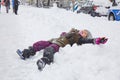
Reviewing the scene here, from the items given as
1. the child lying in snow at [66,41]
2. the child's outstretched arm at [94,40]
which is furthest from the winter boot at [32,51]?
the child's outstretched arm at [94,40]

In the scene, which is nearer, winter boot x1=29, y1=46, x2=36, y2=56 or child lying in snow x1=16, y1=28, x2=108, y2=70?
child lying in snow x1=16, y1=28, x2=108, y2=70

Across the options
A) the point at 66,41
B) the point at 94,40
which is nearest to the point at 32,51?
the point at 66,41

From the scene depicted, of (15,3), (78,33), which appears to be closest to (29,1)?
(15,3)

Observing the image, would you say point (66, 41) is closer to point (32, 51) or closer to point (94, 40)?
point (94, 40)

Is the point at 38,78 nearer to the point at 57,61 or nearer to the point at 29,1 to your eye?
the point at 57,61

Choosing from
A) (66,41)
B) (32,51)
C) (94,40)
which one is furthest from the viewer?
(32,51)

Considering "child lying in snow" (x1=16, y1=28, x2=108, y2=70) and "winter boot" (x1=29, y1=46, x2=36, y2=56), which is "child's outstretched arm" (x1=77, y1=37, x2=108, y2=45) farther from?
"winter boot" (x1=29, y1=46, x2=36, y2=56)

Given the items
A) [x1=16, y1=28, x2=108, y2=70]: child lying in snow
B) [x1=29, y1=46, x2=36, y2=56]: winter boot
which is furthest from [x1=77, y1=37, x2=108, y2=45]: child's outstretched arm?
[x1=29, y1=46, x2=36, y2=56]: winter boot

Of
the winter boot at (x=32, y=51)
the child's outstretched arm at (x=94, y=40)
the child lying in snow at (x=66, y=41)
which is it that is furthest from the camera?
the winter boot at (x=32, y=51)

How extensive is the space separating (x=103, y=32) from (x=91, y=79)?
22.1 feet

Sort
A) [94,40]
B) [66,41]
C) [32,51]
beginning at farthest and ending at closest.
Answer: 1. [32,51]
2. [66,41]
3. [94,40]

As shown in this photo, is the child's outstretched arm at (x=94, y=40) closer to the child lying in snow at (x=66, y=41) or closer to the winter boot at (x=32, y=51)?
the child lying in snow at (x=66, y=41)

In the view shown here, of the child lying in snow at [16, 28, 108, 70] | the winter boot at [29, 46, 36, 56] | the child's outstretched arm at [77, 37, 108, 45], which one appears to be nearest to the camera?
the child's outstretched arm at [77, 37, 108, 45]

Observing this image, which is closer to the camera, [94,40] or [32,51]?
[94,40]
